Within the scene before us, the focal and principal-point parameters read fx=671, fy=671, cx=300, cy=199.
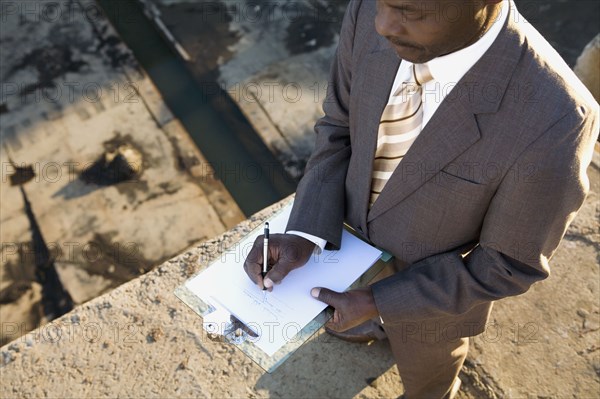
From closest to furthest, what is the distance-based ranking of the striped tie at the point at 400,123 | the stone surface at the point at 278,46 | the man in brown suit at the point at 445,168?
1. the man in brown suit at the point at 445,168
2. the striped tie at the point at 400,123
3. the stone surface at the point at 278,46

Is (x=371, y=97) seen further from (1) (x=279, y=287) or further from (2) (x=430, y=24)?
(1) (x=279, y=287)

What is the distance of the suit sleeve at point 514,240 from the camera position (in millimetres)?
1550

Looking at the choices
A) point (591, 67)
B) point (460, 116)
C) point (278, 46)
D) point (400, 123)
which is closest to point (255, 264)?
point (400, 123)

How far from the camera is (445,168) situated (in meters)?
1.74

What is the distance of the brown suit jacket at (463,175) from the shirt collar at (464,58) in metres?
0.01

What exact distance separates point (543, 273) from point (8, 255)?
12.2ft

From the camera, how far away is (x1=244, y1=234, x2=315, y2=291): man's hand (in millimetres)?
1930

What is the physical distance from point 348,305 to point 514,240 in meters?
0.49

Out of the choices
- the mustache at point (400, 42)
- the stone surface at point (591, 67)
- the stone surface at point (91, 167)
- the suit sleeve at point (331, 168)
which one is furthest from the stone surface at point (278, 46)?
the mustache at point (400, 42)

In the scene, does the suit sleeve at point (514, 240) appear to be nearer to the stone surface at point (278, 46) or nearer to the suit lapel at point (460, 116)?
the suit lapel at point (460, 116)

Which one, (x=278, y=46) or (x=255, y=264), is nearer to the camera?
(x=255, y=264)

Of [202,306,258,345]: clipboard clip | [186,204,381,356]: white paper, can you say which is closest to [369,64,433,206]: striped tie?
[186,204,381,356]: white paper

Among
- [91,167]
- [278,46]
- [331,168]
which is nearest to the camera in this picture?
[331,168]

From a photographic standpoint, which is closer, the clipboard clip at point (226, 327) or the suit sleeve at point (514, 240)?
the suit sleeve at point (514, 240)
